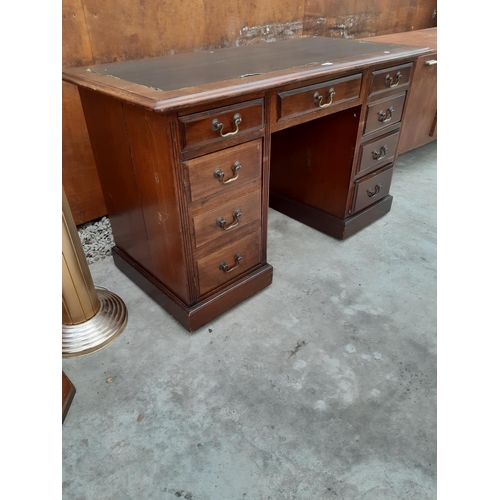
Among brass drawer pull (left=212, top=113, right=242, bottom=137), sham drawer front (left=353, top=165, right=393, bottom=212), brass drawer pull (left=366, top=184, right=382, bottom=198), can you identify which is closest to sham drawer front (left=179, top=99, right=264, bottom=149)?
brass drawer pull (left=212, top=113, right=242, bottom=137)

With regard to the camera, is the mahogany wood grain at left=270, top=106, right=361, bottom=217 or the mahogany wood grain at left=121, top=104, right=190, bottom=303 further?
the mahogany wood grain at left=270, top=106, right=361, bottom=217

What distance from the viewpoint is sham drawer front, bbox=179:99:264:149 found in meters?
1.13

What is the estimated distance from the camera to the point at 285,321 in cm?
159

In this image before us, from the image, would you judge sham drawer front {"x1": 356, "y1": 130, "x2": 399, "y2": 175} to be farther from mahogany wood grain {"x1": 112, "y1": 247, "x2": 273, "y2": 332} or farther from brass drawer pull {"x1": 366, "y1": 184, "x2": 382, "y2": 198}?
mahogany wood grain {"x1": 112, "y1": 247, "x2": 273, "y2": 332}

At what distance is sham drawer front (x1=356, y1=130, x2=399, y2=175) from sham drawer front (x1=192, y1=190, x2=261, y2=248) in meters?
0.72

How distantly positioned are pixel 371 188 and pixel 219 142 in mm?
1139

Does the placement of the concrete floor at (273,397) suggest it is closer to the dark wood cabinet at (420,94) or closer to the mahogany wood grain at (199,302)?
the mahogany wood grain at (199,302)

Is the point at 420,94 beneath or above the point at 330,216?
above

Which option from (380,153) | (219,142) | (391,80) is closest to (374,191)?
(380,153)

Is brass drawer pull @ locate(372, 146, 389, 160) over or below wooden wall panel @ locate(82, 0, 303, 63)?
below

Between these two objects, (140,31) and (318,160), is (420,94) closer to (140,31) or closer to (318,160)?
(318,160)

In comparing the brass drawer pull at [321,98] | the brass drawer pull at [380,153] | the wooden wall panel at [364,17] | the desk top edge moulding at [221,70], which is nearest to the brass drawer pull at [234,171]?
the desk top edge moulding at [221,70]

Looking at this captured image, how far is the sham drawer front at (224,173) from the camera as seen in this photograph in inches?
48.2

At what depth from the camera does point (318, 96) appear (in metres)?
1.46
